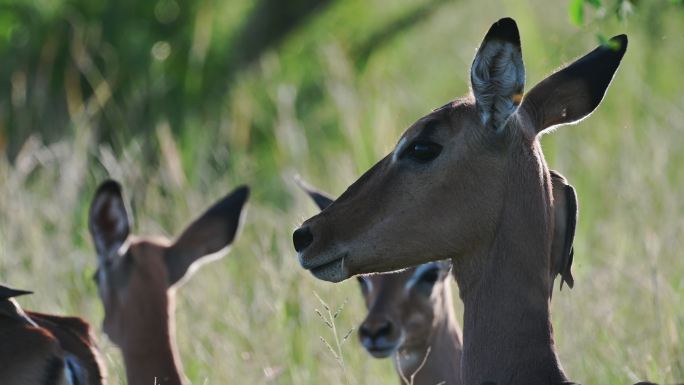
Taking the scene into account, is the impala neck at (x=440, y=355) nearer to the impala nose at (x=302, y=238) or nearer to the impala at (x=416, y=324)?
the impala at (x=416, y=324)

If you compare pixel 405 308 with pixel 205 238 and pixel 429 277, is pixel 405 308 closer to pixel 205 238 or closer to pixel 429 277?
pixel 429 277

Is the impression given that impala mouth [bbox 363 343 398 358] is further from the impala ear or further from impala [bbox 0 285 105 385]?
the impala ear

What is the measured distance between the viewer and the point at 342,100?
9.78 meters

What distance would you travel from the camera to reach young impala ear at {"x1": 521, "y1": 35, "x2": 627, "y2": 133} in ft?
15.0

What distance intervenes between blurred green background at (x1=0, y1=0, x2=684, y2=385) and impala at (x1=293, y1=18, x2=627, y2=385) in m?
0.73

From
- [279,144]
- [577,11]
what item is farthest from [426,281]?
[279,144]

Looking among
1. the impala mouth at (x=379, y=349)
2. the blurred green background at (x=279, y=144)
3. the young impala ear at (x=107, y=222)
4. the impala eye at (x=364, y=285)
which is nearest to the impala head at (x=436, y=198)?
the blurred green background at (x=279, y=144)

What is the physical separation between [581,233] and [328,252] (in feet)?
13.8

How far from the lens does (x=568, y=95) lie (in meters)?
4.57

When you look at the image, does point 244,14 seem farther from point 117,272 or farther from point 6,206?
point 117,272

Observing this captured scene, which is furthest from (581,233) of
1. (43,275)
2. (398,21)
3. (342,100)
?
(398,21)

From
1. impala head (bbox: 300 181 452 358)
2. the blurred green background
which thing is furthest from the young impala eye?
the blurred green background

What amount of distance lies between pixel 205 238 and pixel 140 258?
13.4 inches

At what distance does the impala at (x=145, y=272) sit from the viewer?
19.4 feet
